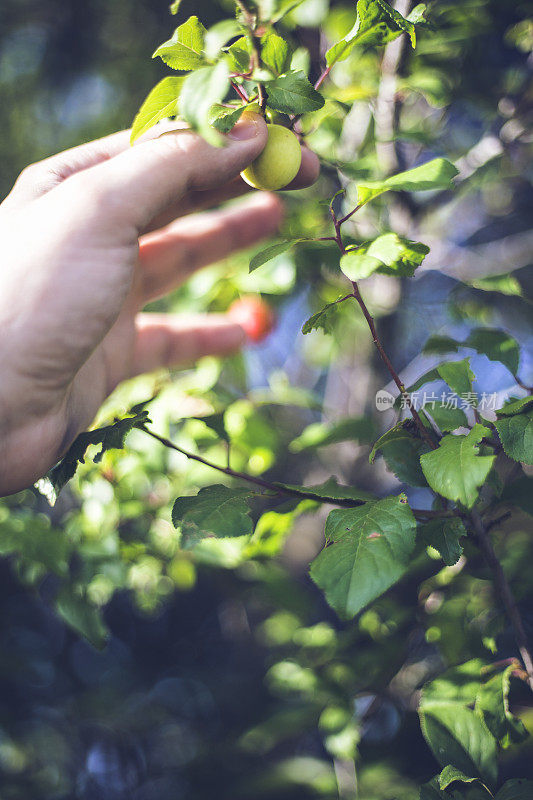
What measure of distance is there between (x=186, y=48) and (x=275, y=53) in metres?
0.08

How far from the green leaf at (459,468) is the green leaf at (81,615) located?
524 millimetres

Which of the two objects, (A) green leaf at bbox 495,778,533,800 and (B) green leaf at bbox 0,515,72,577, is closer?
(A) green leaf at bbox 495,778,533,800

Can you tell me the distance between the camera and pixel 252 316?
1.21 metres

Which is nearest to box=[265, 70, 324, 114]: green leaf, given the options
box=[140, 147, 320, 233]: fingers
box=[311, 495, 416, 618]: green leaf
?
box=[140, 147, 320, 233]: fingers

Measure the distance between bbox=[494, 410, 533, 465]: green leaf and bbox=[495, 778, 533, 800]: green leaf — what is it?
0.31 meters

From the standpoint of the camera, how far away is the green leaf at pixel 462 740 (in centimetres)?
54

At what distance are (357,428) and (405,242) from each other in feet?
1.13

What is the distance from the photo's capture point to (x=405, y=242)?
48 cm

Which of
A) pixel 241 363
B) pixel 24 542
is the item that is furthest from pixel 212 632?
pixel 24 542

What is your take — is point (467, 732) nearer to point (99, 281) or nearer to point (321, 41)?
point (99, 281)

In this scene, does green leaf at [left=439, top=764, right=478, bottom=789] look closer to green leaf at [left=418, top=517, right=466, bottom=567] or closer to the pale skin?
green leaf at [left=418, top=517, right=466, bottom=567]

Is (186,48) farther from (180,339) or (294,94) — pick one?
(180,339)

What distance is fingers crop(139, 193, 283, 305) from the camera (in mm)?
1000

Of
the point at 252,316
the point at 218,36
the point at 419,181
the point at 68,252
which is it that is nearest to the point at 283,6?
the point at 218,36
